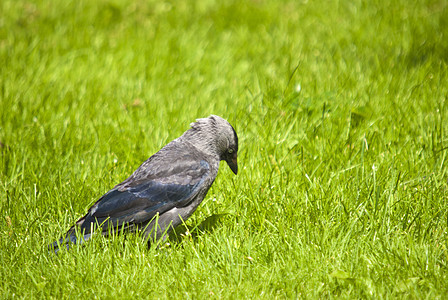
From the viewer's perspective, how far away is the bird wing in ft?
11.1

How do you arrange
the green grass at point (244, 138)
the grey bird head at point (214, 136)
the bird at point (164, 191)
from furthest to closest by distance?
the grey bird head at point (214, 136) → the bird at point (164, 191) → the green grass at point (244, 138)

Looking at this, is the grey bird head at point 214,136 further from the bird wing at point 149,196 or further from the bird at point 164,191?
the bird wing at point 149,196

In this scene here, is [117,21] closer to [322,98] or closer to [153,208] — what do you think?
[322,98]

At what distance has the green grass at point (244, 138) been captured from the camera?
296 cm

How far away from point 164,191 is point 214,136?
59 cm

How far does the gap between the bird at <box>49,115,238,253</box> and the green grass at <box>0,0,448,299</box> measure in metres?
0.15

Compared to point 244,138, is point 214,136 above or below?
above

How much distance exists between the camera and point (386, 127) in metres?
4.52

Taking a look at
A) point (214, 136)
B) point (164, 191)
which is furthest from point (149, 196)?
point (214, 136)

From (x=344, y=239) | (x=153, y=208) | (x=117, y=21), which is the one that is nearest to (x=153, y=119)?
(x=153, y=208)

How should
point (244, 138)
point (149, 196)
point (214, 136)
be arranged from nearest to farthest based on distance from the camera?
point (149, 196) < point (214, 136) < point (244, 138)

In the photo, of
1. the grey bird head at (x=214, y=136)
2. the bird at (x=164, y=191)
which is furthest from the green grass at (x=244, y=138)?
the grey bird head at (x=214, y=136)

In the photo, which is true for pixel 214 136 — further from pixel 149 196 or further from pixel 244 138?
pixel 244 138

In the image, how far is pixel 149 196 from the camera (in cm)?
349
